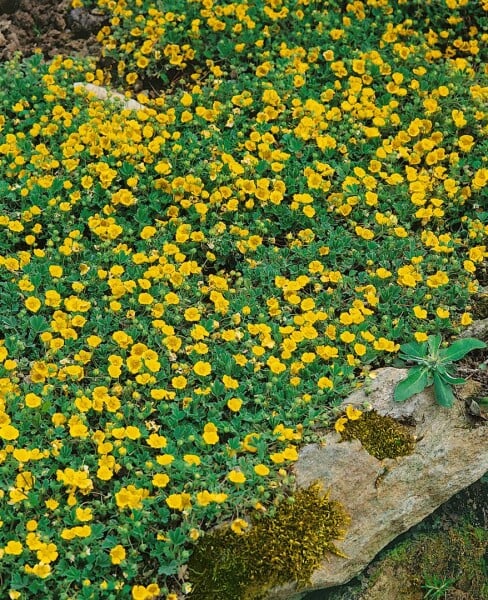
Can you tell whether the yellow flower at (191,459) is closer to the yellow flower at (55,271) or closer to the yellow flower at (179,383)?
the yellow flower at (179,383)

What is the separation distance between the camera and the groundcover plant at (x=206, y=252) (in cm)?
315

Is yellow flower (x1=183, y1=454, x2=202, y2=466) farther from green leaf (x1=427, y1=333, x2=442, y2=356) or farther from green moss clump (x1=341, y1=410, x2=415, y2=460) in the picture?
green leaf (x1=427, y1=333, x2=442, y2=356)

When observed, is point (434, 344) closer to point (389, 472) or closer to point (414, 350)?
point (414, 350)

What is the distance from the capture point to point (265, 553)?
3.06 meters

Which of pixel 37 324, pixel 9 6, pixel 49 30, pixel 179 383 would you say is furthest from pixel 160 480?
pixel 9 6

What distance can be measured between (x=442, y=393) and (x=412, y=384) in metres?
0.14

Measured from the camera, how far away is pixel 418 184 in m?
4.43

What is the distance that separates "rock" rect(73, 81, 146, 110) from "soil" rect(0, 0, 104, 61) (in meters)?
0.49

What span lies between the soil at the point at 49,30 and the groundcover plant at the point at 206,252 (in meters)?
0.16

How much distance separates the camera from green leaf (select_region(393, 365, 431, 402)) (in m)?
3.45

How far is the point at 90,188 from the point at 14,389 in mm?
1416

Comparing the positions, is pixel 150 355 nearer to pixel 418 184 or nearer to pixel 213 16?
pixel 418 184

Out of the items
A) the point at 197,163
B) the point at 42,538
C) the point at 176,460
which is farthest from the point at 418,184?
the point at 42,538

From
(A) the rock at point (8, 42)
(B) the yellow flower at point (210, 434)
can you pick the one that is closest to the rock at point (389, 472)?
(B) the yellow flower at point (210, 434)
